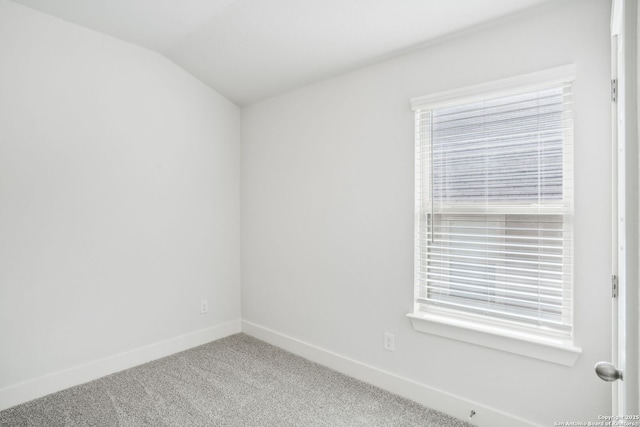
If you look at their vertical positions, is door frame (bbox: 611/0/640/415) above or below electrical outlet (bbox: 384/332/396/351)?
above

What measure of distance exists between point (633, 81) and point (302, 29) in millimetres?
1911

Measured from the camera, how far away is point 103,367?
263cm

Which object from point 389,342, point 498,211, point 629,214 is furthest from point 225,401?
point 629,214

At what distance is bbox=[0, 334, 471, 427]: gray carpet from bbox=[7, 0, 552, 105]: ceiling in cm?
231

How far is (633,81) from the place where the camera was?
0.87 metres

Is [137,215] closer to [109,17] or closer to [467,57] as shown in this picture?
[109,17]

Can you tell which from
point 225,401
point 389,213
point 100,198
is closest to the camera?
point 225,401

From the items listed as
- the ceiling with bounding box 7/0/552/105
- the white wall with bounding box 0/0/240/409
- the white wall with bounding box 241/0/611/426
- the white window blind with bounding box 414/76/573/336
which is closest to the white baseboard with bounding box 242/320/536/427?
→ the white wall with bounding box 241/0/611/426

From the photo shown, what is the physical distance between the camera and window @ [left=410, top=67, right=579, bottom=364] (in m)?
1.81

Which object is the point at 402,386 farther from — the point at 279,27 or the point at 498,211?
the point at 279,27

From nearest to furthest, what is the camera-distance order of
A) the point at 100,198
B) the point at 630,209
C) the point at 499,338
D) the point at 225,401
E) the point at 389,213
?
the point at 630,209 < the point at 499,338 < the point at 225,401 < the point at 389,213 < the point at 100,198

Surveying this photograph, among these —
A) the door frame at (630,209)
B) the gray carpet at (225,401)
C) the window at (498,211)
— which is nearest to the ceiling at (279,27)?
the window at (498,211)

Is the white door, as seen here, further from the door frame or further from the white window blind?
the white window blind

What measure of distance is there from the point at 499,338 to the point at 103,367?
2.75m
